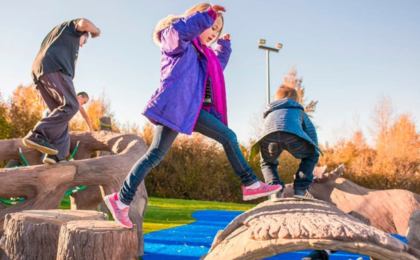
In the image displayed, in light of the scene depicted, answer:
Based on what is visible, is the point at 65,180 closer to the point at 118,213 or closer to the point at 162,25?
the point at 118,213

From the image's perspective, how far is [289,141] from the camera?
3.18 metres

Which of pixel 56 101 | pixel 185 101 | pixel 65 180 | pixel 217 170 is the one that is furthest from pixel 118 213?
pixel 217 170

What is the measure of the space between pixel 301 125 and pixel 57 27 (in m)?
2.93

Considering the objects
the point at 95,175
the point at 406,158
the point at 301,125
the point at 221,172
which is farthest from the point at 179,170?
the point at 301,125

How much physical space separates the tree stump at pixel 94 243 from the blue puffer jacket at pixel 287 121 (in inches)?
57.8

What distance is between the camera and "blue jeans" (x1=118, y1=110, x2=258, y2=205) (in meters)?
2.72

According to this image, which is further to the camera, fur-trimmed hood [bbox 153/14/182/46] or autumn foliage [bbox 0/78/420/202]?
autumn foliage [bbox 0/78/420/202]

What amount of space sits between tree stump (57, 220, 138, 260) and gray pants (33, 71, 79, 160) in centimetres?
153

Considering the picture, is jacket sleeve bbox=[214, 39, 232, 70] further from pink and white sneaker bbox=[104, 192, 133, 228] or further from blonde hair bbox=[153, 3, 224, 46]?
pink and white sneaker bbox=[104, 192, 133, 228]

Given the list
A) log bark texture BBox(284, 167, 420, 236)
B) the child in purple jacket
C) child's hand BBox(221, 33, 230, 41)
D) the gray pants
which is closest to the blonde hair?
the child in purple jacket

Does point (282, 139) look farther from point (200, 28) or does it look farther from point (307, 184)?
point (200, 28)

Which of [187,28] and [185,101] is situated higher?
[187,28]

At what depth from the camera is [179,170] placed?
44.3 ft

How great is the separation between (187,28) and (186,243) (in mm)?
2949
